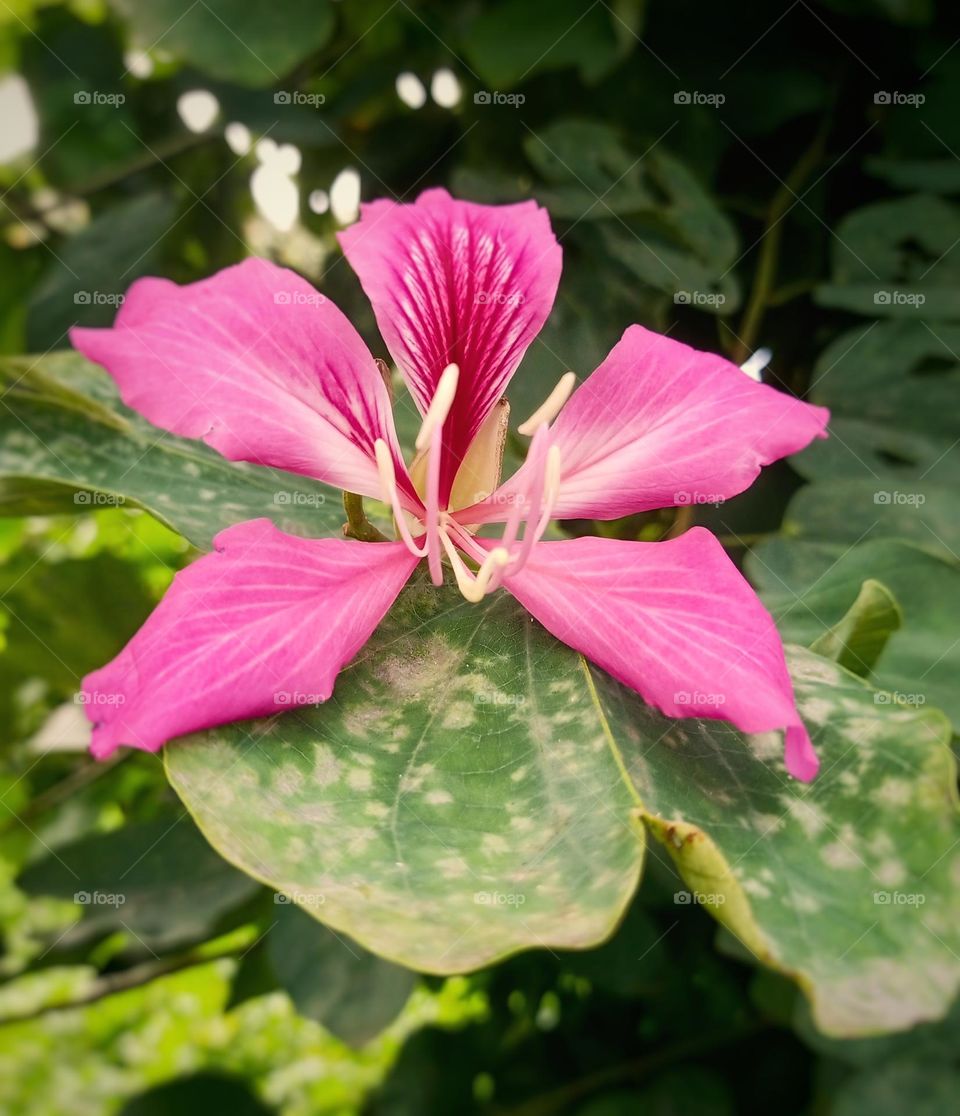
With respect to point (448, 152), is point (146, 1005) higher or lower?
lower

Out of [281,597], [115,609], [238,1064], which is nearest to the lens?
[281,597]

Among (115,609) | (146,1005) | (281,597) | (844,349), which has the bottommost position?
(146,1005)

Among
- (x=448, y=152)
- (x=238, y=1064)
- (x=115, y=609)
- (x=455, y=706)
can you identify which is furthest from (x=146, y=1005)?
(x=455, y=706)

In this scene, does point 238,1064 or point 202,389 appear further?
point 238,1064

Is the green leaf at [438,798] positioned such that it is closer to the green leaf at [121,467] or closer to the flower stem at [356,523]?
the flower stem at [356,523]

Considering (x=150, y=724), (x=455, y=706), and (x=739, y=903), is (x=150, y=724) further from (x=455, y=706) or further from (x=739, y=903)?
(x=739, y=903)

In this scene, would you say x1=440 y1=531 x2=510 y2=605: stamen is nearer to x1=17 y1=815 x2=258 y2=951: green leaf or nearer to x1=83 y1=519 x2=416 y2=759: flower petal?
x1=83 y1=519 x2=416 y2=759: flower petal

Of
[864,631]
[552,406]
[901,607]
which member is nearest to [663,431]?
[552,406]

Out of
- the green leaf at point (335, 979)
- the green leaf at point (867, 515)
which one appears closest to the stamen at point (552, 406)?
the green leaf at point (867, 515)

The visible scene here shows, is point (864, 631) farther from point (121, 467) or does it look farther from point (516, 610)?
point (121, 467)
